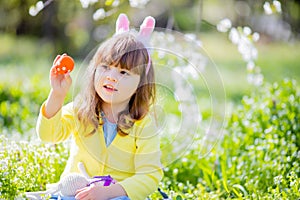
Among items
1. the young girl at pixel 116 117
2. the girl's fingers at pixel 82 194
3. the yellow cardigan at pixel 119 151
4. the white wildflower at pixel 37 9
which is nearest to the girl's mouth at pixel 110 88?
the young girl at pixel 116 117

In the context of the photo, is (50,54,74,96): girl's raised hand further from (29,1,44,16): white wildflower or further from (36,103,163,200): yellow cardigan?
(29,1,44,16): white wildflower

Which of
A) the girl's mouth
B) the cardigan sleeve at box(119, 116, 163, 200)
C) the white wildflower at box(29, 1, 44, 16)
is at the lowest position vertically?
the cardigan sleeve at box(119, 116, 163, 200)

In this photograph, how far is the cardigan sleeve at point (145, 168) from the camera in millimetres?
2656

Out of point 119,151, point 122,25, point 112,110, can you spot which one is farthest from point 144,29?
point 119,151

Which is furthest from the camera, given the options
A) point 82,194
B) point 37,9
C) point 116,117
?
point 37,9

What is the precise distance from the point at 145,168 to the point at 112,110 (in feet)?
0.96

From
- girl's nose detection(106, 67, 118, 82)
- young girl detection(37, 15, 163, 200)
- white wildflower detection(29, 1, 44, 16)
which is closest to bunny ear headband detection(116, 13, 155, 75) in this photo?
young girl detection(37, 15, 163, 200)

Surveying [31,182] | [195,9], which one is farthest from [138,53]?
[195,9]

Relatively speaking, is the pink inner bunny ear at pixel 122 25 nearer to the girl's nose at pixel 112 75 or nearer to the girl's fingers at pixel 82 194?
the girl's nose at pixel 112 75

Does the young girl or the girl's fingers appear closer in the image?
the girl's fingers

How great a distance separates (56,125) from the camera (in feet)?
8.96

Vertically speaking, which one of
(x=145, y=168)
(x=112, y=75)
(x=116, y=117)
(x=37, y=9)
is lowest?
(x=145, y=168)

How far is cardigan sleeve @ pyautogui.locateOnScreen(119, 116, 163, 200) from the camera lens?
8.71 feet

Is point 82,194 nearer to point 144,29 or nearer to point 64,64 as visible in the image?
point 64,64
